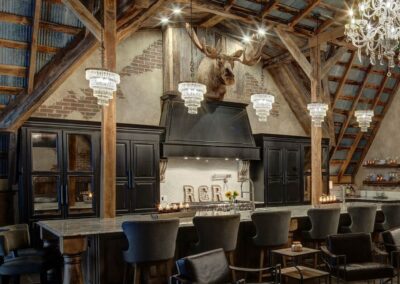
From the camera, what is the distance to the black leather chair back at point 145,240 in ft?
12.4

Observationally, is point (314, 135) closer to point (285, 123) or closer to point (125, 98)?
point (285, 123)

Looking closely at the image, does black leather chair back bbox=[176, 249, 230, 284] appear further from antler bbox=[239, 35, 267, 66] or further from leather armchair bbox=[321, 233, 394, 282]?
antler bbox=[239, 35, 267, 66]

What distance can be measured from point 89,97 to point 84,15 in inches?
85.2

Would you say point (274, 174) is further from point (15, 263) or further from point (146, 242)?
point (15, 263)

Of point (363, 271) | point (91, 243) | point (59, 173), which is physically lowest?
point (363, 271)

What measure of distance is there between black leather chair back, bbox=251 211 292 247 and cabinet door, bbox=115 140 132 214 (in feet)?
9.40

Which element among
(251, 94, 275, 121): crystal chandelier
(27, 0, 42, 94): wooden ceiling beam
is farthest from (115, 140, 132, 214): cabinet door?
(251, 94, 275, 121): crystal chandelier

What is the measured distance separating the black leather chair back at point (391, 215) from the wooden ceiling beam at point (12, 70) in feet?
20.1

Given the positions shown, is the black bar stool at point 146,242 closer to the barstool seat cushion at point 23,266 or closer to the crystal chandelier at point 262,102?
the barstool seat cushion at point 23,266

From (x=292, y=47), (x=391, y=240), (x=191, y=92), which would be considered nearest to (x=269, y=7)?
(x=292, y=47)

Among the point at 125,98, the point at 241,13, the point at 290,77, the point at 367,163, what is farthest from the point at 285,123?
the point at 125,98

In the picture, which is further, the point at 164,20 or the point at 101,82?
the point at 164,20

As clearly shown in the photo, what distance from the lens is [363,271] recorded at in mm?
4324

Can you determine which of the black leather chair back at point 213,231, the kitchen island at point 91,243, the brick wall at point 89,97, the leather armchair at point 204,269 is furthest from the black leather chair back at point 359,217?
the brick wall at point 89,97
